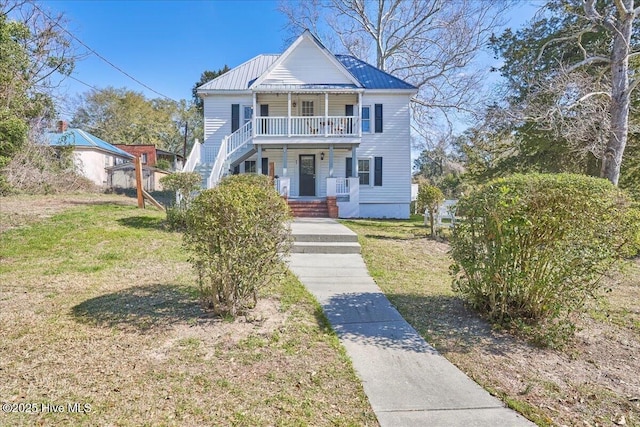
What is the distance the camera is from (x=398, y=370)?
324 centimetres

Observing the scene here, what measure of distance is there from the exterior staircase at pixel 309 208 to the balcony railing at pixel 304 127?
3129mm

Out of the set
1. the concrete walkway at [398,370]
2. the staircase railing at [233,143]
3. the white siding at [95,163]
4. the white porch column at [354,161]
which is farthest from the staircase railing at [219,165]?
the white siding at [95,163]

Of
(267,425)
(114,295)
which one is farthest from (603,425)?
(114,295)

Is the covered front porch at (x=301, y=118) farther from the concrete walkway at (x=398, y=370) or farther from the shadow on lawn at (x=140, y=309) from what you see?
the shadow on lawn at (x=140, y=309)

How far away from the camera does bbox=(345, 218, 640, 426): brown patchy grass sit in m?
2.74

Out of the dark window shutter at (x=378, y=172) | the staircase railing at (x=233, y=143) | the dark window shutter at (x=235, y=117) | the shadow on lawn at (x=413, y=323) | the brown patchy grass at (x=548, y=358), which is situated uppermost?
the dark window shutter at (x=235, y=117)

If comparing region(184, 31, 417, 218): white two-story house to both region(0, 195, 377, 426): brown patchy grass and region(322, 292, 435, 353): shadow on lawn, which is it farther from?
region(0, 195, 377, 426): brown patchy grass

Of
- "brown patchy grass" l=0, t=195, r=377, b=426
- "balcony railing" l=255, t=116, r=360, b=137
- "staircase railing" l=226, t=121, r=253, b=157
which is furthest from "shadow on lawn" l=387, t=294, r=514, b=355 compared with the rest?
"staircase railing" l=226, t=121, r=253, b=157

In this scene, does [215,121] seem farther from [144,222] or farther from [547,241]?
[547,241]

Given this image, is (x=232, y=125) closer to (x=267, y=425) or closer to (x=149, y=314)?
(x=149, y=314)

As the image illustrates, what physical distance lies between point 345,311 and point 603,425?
273cm

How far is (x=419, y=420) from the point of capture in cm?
254

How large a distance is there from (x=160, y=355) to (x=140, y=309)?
1.37m

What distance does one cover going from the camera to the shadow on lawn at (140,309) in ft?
13.5
